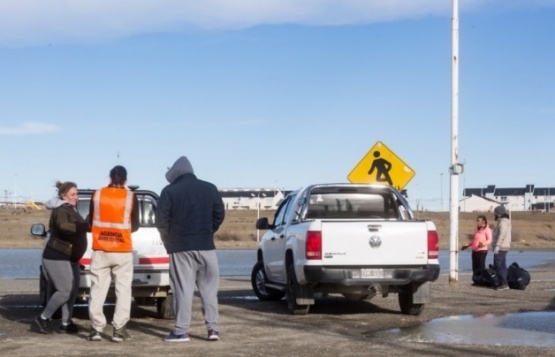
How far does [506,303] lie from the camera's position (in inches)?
664

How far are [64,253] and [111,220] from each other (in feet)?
3.63

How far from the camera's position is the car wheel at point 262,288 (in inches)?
693

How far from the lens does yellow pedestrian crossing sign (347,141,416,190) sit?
21438 millimetres

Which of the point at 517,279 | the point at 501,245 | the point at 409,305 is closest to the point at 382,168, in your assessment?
the point at 501,245

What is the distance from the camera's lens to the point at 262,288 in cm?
1773

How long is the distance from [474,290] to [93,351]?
10367mm

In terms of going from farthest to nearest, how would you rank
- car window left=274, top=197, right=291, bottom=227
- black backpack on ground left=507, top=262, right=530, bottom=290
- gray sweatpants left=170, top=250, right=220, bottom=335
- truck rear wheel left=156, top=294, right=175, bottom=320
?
black backpack on ground left=507, top=262, right=530, bottom=290, car window left=274, top=197, right=291, bottom=227, truck rear wheel left=156, top=294, right=175, bottom=320, gray sweatpants left=170, top=250, right=220, bottom=335

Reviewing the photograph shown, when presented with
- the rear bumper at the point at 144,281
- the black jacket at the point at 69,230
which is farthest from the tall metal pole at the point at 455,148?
the black jacket at the point at 69,230

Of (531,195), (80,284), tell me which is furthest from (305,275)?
(531,195)

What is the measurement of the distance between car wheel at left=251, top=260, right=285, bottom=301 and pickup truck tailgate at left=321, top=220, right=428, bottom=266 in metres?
3.34

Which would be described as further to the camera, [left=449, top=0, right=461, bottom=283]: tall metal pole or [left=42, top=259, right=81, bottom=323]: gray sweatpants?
[left=449, top=0, right=461, bottom=283]: tall metal pole

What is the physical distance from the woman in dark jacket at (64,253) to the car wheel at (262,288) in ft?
17.5

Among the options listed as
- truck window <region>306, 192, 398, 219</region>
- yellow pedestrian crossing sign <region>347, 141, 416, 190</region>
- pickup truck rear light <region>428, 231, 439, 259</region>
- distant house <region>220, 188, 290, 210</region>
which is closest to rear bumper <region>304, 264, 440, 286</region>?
pickup truck rear light <region>428, 231, 439, 259</region>

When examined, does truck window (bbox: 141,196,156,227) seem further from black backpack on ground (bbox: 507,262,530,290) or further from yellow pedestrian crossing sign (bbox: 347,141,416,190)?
black backpack on ground (bbox: 507,262,530,290)
